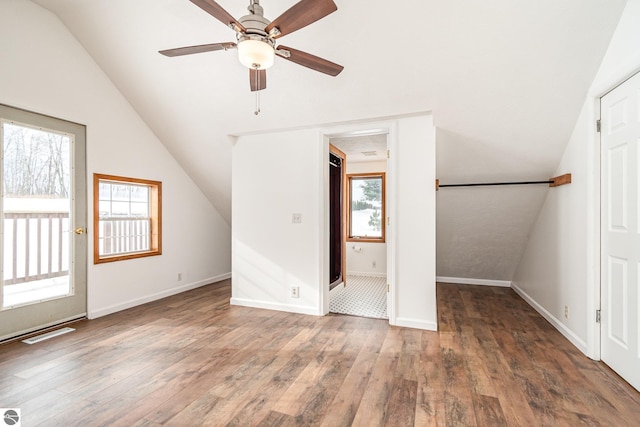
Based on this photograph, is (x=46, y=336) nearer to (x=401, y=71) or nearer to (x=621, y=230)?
(x=401, y=71)

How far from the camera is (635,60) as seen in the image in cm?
196

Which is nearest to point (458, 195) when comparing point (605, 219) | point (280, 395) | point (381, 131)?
point (381, 131)

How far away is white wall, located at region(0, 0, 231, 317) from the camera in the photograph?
2904mm

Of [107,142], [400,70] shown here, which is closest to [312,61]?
[400,70]

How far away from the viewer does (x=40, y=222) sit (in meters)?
3.08

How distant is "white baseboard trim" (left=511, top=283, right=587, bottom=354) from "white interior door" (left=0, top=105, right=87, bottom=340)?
16.3 ft

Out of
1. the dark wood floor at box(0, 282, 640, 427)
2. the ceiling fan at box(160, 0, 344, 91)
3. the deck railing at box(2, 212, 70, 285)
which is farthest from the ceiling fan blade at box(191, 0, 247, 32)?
the deck railing at box(2, 212, 70, 285)

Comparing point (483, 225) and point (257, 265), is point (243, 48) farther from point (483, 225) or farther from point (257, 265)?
point (483, 225)

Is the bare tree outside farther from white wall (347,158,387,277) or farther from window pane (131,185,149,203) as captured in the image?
white wall (347,158,387,277)

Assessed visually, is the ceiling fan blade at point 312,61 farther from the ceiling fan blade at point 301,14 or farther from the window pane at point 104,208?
the window pane at point 104,208

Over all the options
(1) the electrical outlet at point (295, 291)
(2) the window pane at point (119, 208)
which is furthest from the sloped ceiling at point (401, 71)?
(1) the electrical outlet at point (295, 291)

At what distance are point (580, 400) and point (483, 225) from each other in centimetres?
261

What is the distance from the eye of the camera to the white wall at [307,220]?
3.16 metres

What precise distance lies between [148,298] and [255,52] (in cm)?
372
